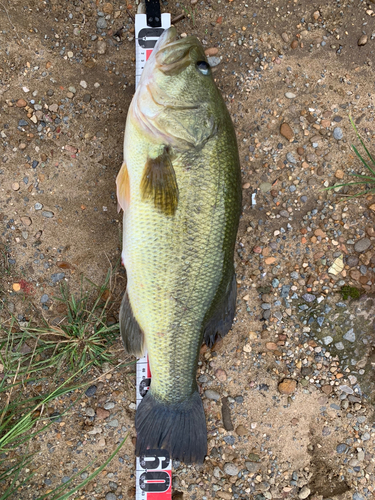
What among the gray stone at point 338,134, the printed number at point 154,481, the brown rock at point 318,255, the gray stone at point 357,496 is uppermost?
the gray stone at point 338,134

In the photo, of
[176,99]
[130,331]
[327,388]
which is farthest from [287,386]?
[176,99]

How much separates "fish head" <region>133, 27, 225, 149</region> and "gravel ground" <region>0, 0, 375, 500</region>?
63 centimetres

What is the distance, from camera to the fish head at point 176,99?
211 centimetres

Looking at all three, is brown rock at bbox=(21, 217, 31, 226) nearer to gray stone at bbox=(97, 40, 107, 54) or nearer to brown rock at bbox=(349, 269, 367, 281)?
gray stone at bbox=(97, 40, 107, 54)

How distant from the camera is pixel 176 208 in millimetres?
2090

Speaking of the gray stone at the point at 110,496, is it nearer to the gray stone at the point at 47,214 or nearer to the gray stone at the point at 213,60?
the gray stone at the point at 47,214

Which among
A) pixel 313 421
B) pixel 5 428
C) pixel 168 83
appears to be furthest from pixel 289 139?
pixel 5 428

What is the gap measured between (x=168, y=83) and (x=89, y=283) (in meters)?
1.56

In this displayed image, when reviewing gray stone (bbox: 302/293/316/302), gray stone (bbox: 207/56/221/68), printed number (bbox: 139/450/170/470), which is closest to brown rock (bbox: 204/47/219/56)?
gray stone (bbox: 207/56/221/68)

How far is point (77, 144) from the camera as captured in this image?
2727 mm

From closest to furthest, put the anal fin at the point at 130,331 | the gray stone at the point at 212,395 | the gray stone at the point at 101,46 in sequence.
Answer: the anal fin at the point at 130,331 < the gray stone at the point at 101,46 < the gray stone at the point at 212,395

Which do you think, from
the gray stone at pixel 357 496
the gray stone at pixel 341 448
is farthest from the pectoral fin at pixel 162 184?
the gray stone at pixel 357 496

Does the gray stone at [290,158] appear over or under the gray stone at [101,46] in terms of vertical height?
under

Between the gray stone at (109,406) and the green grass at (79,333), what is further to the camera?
the gray stone at (109,406)
